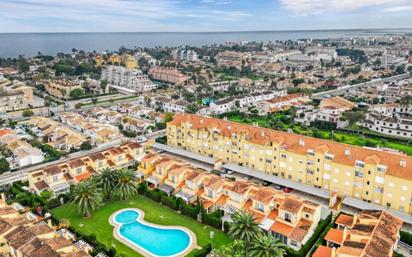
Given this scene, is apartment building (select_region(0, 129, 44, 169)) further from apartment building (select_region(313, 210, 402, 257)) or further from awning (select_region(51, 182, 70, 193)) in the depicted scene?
apartment building (select_region(313, 210, 402, 257))

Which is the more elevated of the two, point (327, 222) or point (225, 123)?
point (225, 123)

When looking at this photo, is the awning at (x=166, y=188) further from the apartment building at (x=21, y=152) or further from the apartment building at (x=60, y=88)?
the apartment building at (x=60, y=88)

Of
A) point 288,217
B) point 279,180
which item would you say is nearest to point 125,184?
point 288,217

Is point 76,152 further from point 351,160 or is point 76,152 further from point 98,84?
point 98,84

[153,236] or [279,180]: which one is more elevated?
[279,180]

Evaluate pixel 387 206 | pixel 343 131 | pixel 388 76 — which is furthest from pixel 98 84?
pixel 388 76

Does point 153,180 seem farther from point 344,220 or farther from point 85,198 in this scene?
point 344,220
